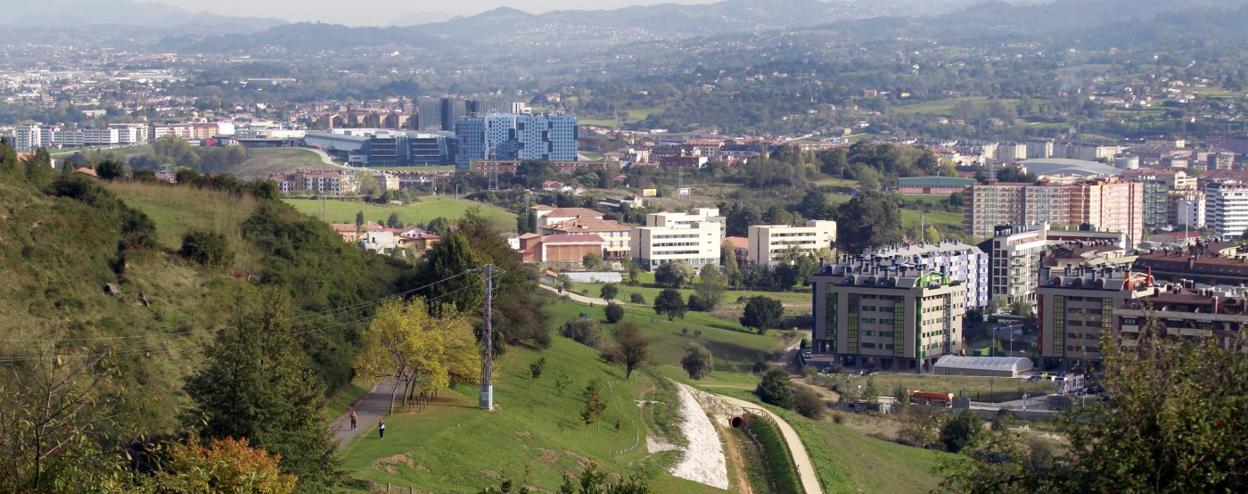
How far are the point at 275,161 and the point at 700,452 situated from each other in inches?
2048

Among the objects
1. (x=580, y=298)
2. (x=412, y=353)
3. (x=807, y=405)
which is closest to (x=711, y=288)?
(x=580, y=298)

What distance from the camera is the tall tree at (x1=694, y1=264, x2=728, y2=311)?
3584 centimetres

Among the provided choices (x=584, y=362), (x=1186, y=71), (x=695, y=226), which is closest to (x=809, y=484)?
(x=584, y=362)

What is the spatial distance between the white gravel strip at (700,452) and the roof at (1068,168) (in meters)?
45.7

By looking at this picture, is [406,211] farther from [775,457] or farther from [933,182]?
[775,457]

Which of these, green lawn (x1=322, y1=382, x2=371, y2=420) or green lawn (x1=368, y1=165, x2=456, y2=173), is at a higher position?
green lawn (x1=322, y1=382, x2=371, y2=420)

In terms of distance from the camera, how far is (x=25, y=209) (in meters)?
18.2

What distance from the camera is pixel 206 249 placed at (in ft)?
64.7

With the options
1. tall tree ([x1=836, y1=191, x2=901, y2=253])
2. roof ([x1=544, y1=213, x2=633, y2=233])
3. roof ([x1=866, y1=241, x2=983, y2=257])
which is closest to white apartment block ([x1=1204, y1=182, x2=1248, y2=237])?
tall tree ([x1=836, y1=191, x2=901, y2=253])

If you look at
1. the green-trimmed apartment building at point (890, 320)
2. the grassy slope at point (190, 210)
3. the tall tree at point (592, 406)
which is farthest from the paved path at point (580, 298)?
the tall tree at point (592, 406)

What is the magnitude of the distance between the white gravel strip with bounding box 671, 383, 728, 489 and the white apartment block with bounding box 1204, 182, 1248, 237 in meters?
36.8

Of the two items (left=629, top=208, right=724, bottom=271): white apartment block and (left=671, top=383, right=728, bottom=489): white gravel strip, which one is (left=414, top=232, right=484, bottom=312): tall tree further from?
(left=629, top=208, right=724, bottom=271): white apartment block

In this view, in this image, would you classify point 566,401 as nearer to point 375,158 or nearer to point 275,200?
point 275,200

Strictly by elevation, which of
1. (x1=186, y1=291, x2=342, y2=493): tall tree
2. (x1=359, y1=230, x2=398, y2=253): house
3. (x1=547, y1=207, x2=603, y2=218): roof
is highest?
(x1=186, y1=291, x2=342, y2=493): tall tree
